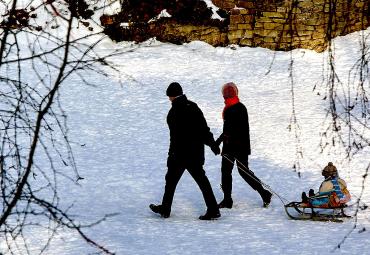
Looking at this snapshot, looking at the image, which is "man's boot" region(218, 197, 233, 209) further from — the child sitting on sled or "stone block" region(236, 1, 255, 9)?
"stone block" region(236, 1, 255, 9)

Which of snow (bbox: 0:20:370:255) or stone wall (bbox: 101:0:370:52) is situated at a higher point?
stone wall (bbox: 101:0:370:52)

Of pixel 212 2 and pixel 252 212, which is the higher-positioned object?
pixel 212 2

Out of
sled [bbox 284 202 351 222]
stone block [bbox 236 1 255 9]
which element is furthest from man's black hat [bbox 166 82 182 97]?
stone block [bbox 236 1 255 9]

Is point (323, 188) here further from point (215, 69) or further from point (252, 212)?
point (215, 69)

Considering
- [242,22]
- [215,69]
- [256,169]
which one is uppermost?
[242,22]

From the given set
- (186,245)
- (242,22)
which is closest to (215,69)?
(242,22)

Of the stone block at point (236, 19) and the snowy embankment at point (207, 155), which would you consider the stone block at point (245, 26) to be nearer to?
the stone block at point (236, 19)

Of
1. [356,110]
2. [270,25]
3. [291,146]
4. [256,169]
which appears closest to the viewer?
[256,169]

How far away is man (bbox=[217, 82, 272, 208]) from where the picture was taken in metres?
8.12

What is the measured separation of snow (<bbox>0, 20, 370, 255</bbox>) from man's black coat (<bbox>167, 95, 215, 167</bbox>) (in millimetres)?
756

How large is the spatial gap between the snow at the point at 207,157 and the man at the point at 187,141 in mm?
365

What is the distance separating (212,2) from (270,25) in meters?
1.88

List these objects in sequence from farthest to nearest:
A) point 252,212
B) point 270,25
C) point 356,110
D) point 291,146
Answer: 1. point 270,25
2. point 356,110
3. point 291,146
4. point 252,212

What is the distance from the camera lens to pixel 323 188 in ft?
25.3
